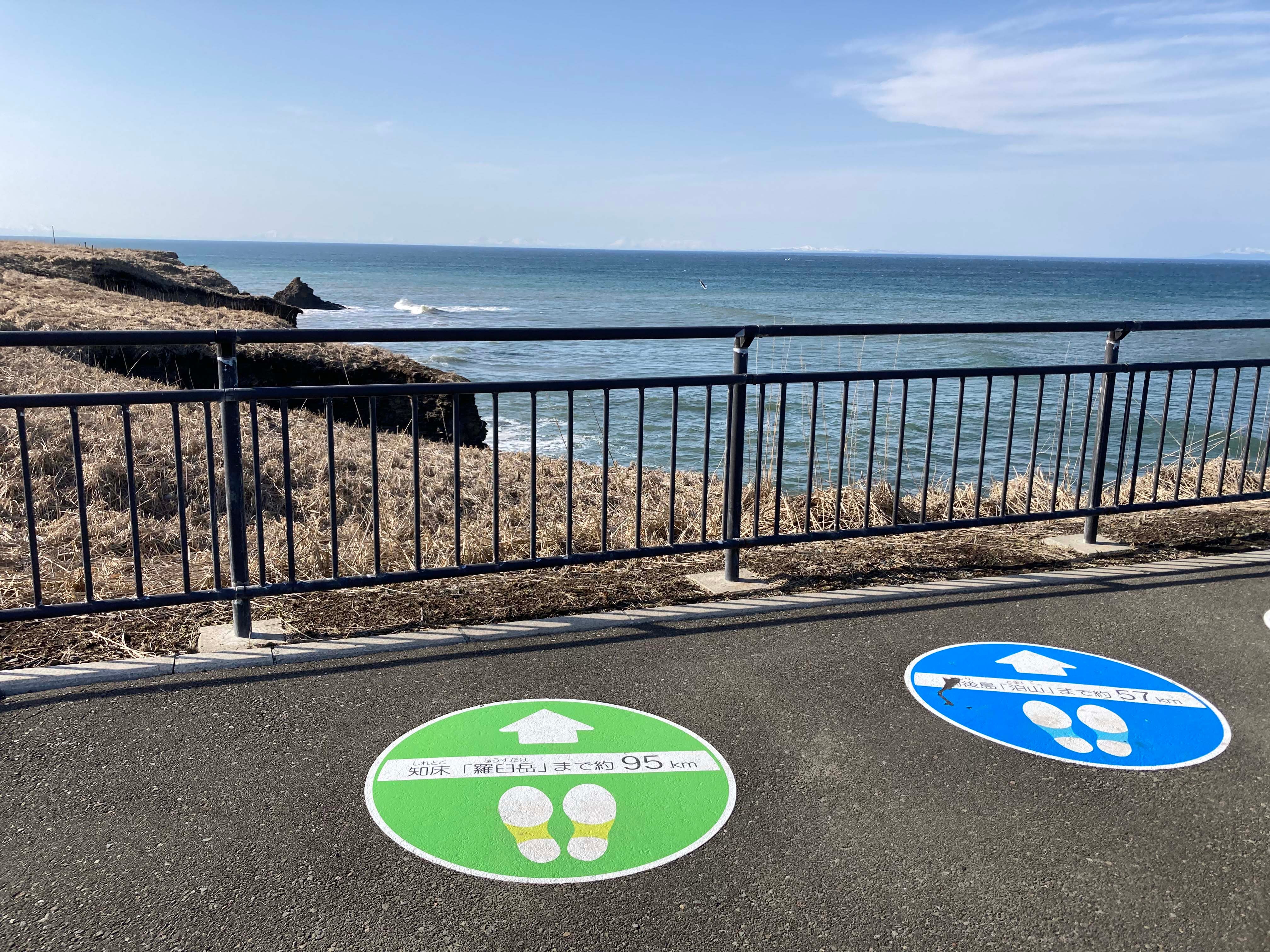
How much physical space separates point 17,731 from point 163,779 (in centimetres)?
74

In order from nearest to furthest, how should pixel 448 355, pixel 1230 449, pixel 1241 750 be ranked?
1. pixel 1241 750
2. pixel 1230 449
3. pixel 448 355

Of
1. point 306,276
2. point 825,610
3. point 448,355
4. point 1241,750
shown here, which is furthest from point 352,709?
point 306,276

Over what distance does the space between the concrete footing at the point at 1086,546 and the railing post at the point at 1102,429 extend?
0.07 meters

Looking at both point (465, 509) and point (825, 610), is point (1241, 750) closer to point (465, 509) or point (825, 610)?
point (825, 610)

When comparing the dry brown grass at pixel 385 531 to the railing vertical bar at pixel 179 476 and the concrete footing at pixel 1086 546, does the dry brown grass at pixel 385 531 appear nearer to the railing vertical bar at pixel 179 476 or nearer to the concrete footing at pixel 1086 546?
the concrete footing at pixel 1086 546

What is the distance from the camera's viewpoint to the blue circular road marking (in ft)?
12.4

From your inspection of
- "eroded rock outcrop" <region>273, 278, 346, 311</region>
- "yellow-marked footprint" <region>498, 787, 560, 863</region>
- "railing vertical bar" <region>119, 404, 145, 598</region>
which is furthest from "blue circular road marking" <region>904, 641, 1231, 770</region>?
"eroded rock outcrop" <region>273, 278, 346, 311</region>

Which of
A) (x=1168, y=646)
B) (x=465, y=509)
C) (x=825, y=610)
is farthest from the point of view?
(x=465, y=509)

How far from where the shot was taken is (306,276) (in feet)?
382

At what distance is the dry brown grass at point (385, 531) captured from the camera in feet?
16.5

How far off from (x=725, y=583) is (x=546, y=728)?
1954 millimetres

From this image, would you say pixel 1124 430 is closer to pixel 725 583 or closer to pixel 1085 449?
pixel 1085 449

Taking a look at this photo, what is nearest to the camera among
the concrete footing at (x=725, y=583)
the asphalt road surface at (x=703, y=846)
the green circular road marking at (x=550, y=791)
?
the asphalt road surface at (x=703, y=846)

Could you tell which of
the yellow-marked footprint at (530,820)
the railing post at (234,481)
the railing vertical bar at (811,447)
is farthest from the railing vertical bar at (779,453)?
the railing post at (234,481)
